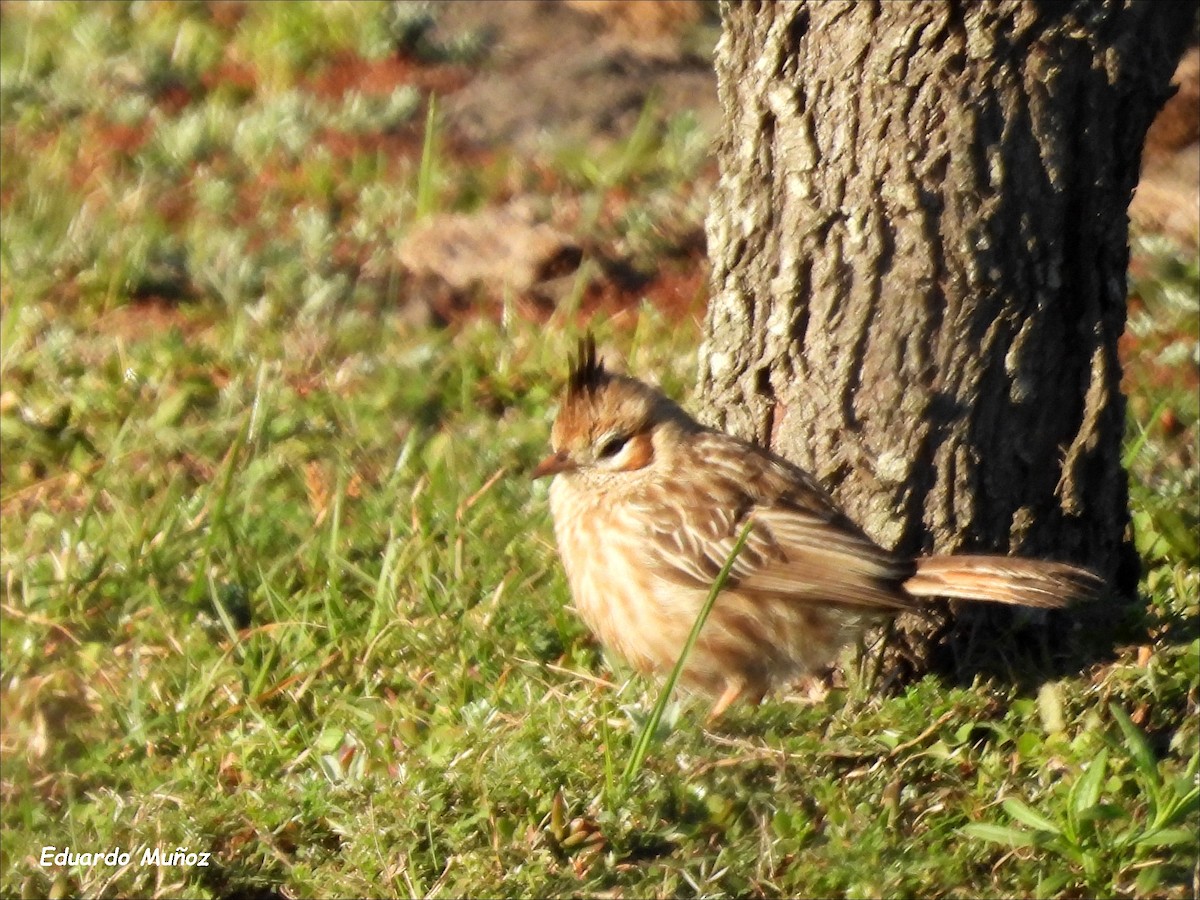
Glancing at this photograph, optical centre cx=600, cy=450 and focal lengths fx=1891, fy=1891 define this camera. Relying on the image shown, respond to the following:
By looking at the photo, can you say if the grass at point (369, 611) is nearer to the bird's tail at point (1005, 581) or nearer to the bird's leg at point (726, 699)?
the bird's leg at point (726, 699)

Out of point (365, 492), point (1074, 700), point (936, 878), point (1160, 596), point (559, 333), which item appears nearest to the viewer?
point (936, 878)

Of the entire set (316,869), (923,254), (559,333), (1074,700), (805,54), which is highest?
(805,54)

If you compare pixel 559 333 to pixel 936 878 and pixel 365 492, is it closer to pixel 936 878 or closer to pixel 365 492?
pixel 365 492

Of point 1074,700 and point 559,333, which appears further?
point 559,333

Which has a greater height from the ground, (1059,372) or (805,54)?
(805,54)

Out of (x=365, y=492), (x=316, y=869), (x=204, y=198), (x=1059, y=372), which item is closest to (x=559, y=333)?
(x=365, y=492)

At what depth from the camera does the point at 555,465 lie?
575cm

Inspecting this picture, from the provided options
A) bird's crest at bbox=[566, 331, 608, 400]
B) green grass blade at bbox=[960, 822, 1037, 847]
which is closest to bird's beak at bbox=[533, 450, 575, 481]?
bird's crest at bbox=[566, 331, 608, 400]

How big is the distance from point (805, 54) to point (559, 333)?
2.60 meters

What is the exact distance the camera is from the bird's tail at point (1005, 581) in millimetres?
5070

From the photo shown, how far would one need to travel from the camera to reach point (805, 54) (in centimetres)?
518

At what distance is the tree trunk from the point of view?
A: 5.05m

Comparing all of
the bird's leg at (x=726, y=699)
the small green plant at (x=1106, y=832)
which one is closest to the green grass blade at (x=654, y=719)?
the bird's leg at (x=726, y=699)

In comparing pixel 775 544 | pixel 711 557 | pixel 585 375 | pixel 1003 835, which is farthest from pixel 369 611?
pixel 1003 835
